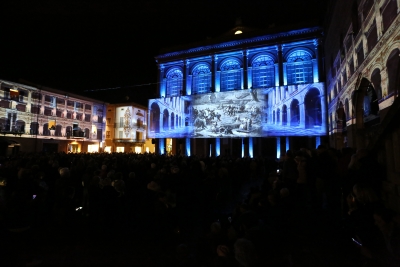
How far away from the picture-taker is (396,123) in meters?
5.93

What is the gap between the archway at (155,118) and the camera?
2633 centimetres

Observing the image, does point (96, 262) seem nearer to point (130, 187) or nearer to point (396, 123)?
point (130, 187)

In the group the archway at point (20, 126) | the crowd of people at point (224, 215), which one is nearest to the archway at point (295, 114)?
the crowd of people at point (224, 215)

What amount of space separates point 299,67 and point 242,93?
23.5 feet

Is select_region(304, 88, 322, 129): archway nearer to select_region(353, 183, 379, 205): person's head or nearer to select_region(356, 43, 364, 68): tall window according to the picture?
select_region(356, 43, 364, 68): tall window

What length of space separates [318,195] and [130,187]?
16.5 feet

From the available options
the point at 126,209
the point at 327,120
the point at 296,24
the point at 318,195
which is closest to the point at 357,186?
the point at 318,195

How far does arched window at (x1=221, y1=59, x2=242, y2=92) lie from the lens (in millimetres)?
26188

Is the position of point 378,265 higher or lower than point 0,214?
lower

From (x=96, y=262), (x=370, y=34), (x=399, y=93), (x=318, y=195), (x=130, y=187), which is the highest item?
(x=370, y=34)

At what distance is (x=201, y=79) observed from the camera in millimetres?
27922

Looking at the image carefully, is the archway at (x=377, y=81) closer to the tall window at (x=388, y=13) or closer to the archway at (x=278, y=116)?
the tall window at (x=388, y=13)

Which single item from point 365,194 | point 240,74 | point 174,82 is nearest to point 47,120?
point 174,82

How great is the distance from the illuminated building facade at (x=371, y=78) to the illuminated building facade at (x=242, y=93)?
5106mm
